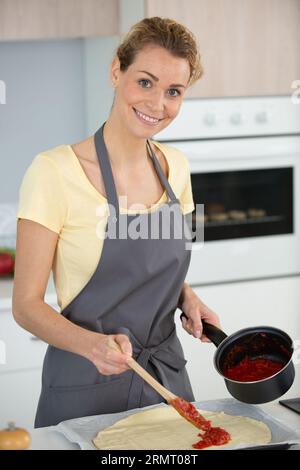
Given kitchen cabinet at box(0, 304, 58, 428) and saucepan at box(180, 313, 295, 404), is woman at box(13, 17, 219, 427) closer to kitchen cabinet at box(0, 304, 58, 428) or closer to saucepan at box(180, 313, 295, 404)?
saucepan at box(180, 313, 295, 404)

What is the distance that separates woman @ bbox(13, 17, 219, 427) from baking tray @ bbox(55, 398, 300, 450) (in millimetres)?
144

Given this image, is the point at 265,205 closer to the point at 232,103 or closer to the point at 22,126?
the point at 232,103

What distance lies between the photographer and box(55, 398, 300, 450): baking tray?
1.33 metres

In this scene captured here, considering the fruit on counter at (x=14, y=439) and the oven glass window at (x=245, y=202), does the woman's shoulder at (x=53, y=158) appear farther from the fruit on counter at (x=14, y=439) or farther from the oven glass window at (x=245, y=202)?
the oven glass window at (x=245, y=202)

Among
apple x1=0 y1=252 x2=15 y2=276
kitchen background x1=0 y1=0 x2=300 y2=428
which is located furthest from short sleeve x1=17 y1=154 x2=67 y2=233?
apple x1=0 y1=252 x2=15 y2=276

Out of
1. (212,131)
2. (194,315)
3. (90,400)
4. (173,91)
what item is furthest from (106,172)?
(212,131)

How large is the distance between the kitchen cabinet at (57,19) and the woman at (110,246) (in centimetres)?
107

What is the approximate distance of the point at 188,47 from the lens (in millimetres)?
1602

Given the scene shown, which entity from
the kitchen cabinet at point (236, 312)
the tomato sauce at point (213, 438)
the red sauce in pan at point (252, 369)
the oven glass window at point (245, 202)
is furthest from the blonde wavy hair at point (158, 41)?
the kitchen cabinet at point (236, 312)

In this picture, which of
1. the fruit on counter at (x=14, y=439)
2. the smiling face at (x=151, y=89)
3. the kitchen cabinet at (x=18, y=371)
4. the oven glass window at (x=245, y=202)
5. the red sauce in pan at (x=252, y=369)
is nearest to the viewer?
the fruit on counter at (x=14, y=439)

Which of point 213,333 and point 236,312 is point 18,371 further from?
point 213,333

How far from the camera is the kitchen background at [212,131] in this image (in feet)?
8.48

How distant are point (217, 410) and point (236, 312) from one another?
130cm

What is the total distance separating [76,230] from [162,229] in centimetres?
20
